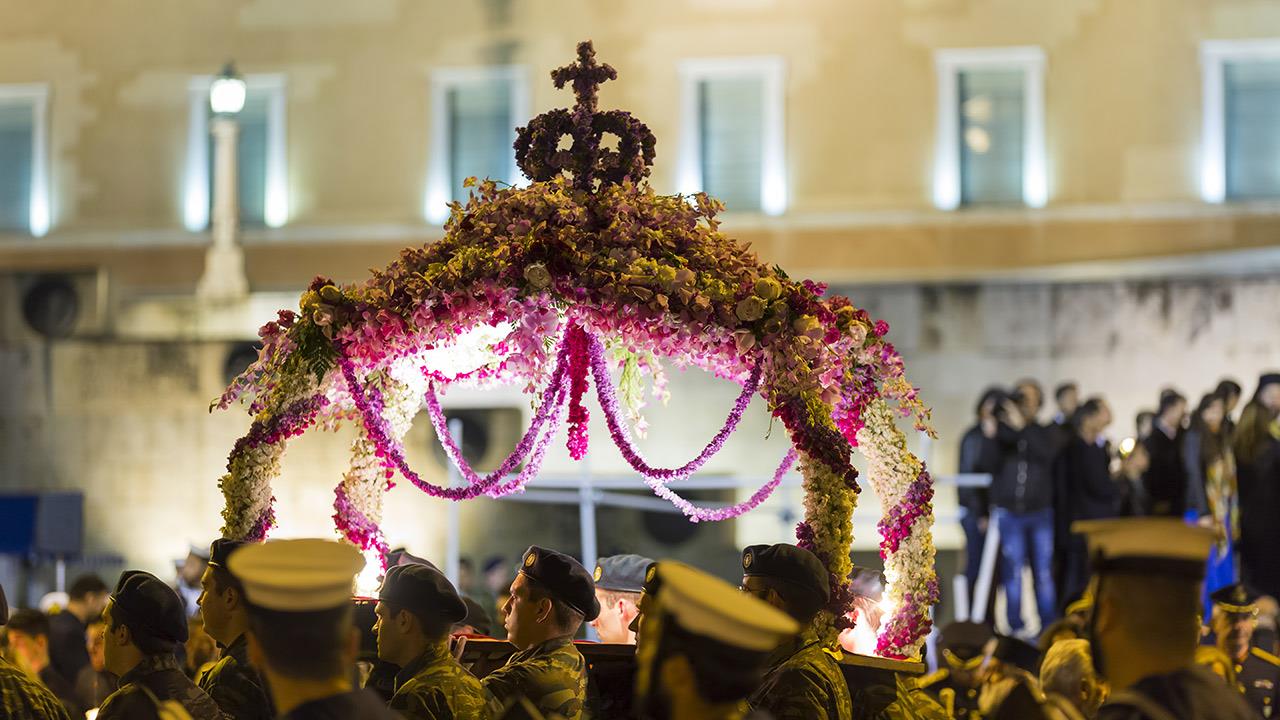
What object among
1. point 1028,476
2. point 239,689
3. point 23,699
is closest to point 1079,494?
point 1028,476

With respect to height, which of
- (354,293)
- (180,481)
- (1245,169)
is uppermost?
(1245,169)

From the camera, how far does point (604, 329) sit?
30.4ft

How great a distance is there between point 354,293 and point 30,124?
17897mm

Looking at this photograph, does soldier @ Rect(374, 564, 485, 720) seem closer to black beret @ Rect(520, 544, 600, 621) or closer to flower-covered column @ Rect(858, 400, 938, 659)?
black beret @ Rect(520, 544, 600, 621)

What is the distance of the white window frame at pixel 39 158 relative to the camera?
2514 cm

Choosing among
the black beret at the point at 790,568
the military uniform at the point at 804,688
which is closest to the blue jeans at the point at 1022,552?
the black beret at the point at 790,568

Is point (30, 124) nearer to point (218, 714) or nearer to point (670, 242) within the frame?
point (670, 242)

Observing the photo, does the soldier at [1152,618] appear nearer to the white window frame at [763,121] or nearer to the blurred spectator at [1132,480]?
the blurred spectator at [1132,480]

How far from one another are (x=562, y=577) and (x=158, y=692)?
1.82 meters

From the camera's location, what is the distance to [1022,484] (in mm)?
17000

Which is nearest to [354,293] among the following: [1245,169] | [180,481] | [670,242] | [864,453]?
[670,242]

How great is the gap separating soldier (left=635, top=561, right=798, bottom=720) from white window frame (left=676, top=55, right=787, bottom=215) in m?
19.3

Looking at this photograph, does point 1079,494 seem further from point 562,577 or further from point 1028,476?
point 562,577

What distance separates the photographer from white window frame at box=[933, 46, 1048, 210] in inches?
917
